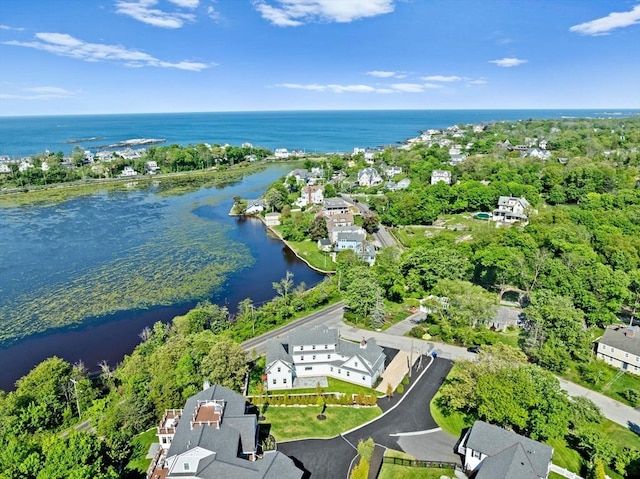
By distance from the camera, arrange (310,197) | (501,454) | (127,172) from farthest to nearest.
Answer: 1. (127,172)
2. (310,197)
3. (501,454)

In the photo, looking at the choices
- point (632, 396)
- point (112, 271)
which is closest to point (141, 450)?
point (632, 396)

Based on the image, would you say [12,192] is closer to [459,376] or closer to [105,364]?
[105,364]

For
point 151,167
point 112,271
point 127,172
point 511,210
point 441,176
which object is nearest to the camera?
point 112,271

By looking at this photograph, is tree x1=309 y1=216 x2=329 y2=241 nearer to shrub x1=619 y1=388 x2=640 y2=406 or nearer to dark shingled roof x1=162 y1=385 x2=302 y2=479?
dark shingled roof x1=162 y1=385 x2=302 y2=479

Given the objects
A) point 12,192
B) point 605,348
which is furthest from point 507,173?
point 12,192

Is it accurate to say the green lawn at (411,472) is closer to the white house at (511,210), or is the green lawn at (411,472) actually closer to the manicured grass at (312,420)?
the manicured grass at (312,420)

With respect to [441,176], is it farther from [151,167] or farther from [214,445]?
[151,167]

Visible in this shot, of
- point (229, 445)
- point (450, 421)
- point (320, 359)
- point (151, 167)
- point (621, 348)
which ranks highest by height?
point (151, 167)
